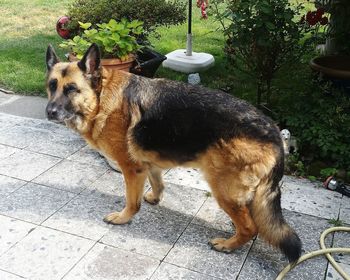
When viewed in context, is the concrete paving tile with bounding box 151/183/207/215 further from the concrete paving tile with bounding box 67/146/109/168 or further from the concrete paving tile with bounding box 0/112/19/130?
the concrete paving tile with bounding box 0/112/19/130

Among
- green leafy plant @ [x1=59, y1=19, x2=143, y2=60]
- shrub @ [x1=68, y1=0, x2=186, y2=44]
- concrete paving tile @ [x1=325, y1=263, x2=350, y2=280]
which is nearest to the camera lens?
concrete paving tile @ [x1=325, y1=263, x2=350, y2=280]

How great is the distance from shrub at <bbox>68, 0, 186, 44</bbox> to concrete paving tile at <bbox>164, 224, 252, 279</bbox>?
344cm

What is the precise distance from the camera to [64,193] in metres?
4.12

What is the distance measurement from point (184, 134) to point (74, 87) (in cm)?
97

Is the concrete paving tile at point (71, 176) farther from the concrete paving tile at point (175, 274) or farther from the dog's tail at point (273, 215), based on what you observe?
the dog's tail at point (273, 215)

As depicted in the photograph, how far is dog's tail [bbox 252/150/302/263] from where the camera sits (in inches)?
119

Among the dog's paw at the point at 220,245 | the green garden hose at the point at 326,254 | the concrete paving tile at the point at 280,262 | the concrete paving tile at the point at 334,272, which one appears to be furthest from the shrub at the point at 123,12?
the concrete paving tile at the point at 334,272

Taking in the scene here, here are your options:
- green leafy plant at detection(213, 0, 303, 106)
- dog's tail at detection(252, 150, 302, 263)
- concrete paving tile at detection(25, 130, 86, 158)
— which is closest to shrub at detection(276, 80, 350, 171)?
green leafy plant at detection(213, 0, 303, 106)

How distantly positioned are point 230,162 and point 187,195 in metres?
1.23

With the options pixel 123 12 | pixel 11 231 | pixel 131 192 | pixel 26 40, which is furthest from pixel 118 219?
pixel 26 40

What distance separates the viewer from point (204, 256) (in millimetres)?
3357

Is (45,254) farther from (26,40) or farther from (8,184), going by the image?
(26,40)

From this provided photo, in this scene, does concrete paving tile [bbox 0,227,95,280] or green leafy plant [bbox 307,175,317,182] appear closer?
concrete paving tile [bbox 0,227,95,280]

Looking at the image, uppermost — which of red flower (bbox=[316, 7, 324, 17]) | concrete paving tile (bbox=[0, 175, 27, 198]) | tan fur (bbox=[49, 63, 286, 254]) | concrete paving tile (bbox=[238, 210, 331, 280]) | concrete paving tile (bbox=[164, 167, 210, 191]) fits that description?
red flower (bbox=[316, 7, 324, 17])
